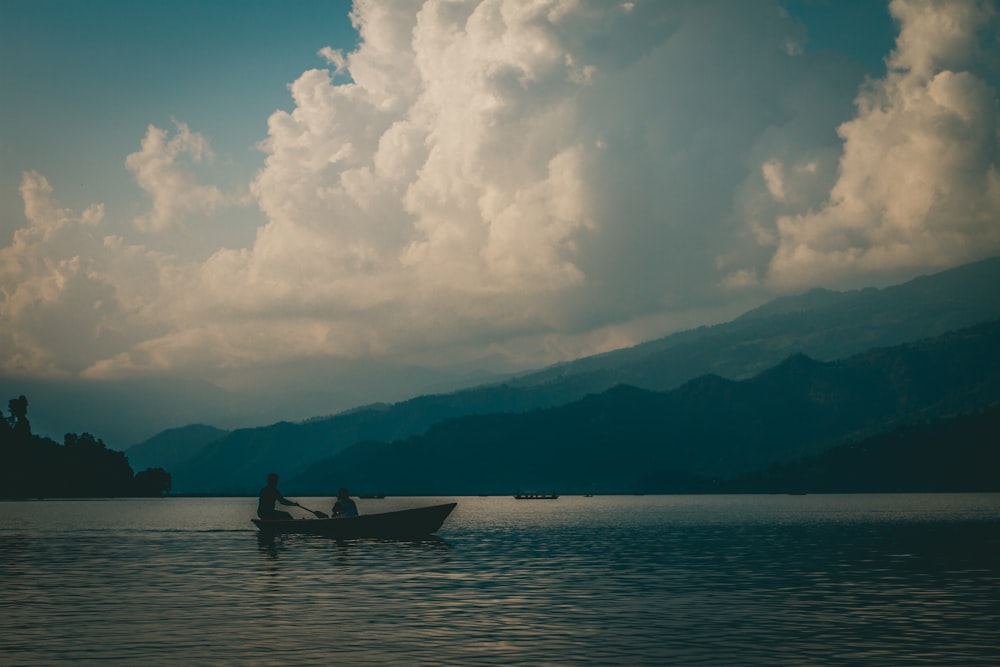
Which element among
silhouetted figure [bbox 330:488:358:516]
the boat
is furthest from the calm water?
silhouetted figure [bbox 330:488:358:516]

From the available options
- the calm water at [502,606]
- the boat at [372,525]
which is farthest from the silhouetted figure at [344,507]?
the calm water at [502,606]

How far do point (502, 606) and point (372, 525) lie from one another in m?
42.6

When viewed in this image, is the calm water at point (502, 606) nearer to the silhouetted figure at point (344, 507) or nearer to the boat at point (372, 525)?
the boat at point (372, 525)

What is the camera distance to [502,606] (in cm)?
4366

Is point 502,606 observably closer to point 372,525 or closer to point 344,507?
point 372,525

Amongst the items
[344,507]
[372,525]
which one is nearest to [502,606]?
[372,525]

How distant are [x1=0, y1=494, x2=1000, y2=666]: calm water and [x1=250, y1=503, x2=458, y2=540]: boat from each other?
13.6ft

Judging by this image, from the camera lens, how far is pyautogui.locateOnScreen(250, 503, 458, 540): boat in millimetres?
84812

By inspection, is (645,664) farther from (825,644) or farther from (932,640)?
(932,640)

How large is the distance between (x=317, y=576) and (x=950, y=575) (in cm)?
3375

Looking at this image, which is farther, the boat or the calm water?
A: the boat

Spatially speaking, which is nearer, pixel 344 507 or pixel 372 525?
pixel 372 525

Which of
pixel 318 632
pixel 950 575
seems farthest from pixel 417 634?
pixel 950 575

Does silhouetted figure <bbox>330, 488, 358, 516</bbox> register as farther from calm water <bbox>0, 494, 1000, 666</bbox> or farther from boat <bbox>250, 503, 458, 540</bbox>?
calm water <bbox>0, 494, 1000, 666</bbox>
